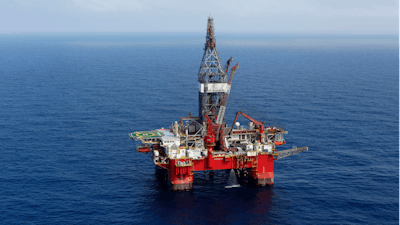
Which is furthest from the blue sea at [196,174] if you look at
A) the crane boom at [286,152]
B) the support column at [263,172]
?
the crane boom at [286,152]

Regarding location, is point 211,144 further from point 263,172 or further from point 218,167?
point 263,172

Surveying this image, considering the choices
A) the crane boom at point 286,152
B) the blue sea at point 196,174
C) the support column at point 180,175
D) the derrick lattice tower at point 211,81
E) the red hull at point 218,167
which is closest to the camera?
the blue sea at point 196,174

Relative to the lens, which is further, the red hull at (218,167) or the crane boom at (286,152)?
the crane boom at (286,152)

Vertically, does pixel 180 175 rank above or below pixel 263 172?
below

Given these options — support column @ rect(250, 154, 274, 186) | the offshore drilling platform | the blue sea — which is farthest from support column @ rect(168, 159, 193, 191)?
support column @ rect(250, 154, 274, 186)

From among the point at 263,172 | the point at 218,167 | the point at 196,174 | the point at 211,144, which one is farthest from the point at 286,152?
the point at 196,174

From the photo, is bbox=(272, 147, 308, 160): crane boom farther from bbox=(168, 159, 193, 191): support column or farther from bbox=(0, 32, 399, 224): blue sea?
bbox=(168, 159, 193, 191): support column

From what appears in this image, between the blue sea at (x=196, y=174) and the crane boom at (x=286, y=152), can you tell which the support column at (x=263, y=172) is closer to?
the blue sea at (x=196, y=174)
